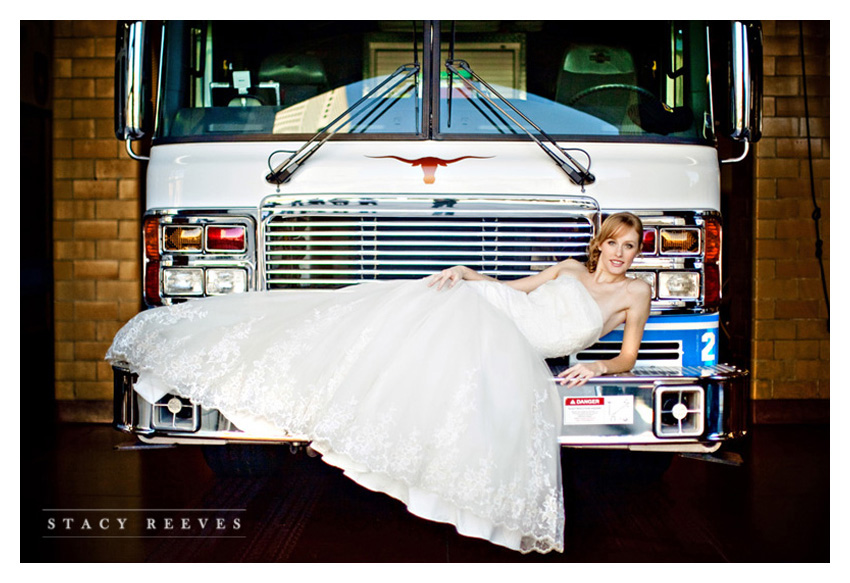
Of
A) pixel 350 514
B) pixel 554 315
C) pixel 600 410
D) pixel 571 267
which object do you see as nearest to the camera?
pixel 600 410

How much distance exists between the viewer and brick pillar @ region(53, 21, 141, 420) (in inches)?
200

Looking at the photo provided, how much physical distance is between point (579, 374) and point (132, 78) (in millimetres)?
2242

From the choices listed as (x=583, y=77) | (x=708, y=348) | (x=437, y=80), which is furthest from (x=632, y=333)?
(x=437, y=80)

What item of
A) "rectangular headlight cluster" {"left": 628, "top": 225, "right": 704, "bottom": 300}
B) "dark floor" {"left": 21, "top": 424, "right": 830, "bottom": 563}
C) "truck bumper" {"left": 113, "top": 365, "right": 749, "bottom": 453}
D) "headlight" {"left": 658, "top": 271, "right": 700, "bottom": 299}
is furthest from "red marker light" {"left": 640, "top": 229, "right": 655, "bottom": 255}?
"dark floor" {"left": 21, "top": 424, "right": 830, "bottom": 563}

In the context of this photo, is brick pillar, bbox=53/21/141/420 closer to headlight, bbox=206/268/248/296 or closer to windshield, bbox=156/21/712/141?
windshield, bbox=156/21/712/141

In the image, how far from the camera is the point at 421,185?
323 cm

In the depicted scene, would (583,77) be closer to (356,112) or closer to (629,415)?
(356,112)

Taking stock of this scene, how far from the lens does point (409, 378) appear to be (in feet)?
8.80

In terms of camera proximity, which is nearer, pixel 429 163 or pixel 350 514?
pixel 429 163

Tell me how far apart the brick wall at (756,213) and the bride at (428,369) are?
92.2 inches

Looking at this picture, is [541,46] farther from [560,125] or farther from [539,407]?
[539,407]

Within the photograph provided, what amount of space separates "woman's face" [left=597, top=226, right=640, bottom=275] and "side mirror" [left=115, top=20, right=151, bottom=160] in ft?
6.75

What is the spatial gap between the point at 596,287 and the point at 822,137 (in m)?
2.96

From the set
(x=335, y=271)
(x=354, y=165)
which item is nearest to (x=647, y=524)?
(x=335, y=271)
